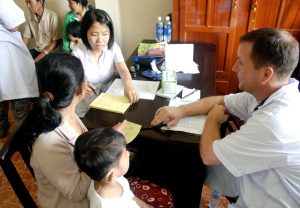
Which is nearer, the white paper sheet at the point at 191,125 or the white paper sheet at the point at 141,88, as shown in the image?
the white paper sheet at the point at 191,125

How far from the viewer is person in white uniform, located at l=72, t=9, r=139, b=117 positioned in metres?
1.54

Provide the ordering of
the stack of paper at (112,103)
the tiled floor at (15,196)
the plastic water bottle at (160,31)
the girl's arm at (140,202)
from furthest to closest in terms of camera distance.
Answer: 1. the plastic water bottle at (160,31)
2. the tiled floor at (15,196)
3. the stack of paper at (112,103)
4. the girl's arm at (140,202)

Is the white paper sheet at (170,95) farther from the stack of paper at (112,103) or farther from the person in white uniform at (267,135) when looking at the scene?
the person in white uniform at (267,135)

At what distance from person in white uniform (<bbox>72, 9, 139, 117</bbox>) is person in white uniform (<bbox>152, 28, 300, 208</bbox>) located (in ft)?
2.04

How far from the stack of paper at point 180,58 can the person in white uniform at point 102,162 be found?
3.19 ft

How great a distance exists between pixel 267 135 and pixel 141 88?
0.83 meters

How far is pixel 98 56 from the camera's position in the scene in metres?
1.71

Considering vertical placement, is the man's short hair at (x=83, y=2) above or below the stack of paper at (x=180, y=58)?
above

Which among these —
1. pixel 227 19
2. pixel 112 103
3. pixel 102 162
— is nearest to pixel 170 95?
pixel 112 103

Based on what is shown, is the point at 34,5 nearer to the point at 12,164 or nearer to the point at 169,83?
the point at 169,83

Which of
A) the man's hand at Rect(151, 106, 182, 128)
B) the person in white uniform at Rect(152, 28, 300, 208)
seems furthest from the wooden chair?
the person in white uniform at Rect(152, 28, 300, 208)

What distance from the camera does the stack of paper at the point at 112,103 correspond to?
1.29 metres

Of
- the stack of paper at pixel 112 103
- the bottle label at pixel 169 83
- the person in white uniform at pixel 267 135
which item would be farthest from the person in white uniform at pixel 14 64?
the person in white uniform at pixel 267 135

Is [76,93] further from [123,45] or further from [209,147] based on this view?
[123,45]
